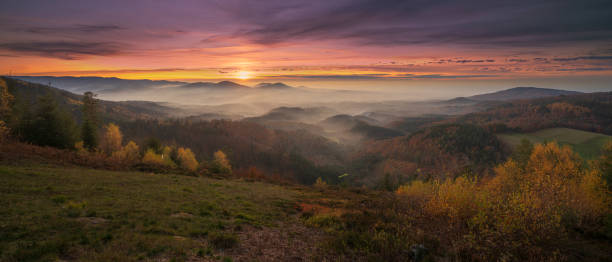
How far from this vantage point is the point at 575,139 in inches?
5246

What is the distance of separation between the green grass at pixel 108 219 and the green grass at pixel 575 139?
12067cm

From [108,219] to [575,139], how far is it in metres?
202

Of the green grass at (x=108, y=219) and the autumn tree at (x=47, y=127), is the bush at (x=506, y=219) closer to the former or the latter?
the green grass at (x=108, y=219)

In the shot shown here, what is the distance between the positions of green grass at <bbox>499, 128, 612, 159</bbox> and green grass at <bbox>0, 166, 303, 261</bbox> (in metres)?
121

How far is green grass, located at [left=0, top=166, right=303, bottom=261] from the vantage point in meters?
8.37

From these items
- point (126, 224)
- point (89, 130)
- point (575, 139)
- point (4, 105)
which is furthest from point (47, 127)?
point (575, 139)

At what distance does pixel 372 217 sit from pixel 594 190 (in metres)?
25.4

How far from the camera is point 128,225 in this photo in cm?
1148

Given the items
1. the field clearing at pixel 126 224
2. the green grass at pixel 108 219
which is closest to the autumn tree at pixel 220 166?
the green grass at pixel 108 219

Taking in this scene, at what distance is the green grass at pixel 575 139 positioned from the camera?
109 metres

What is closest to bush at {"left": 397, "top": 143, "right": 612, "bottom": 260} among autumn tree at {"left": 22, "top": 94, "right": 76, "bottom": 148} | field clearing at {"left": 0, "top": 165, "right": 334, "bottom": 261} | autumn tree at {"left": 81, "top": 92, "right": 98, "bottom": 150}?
field clearing at {"left": 0, "top": 165, "right": 334, "bottom": 261}

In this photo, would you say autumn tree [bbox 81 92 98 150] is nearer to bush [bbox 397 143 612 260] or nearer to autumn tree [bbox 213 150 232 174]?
autumn tree [bbox 213 150 232 174]

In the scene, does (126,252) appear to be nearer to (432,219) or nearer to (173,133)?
(432,219)

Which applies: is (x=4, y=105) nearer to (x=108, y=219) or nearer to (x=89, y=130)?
(x=89, y=130)
